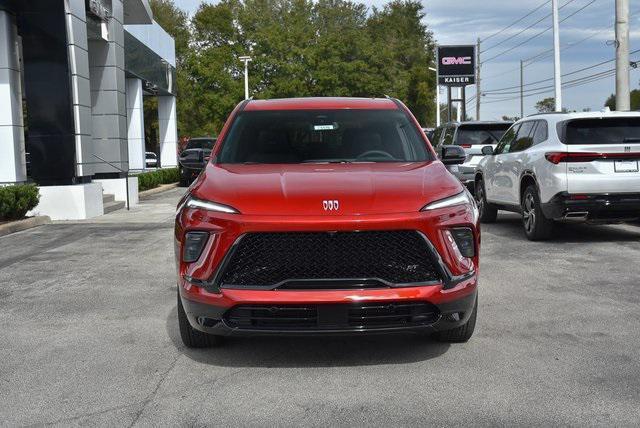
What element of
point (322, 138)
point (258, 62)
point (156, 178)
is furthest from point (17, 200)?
point (258, 62)

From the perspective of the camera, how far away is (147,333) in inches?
208

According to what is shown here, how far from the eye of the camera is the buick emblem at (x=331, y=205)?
13.2 feet

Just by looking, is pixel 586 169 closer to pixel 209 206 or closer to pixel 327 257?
pixel 327 257

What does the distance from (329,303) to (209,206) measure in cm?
93

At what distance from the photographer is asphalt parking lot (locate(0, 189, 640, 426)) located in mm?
3688

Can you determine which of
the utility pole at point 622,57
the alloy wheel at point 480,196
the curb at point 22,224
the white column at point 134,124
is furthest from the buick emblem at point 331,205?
the white column at point 134,124

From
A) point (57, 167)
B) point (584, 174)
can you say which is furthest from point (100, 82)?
point (584, 174)

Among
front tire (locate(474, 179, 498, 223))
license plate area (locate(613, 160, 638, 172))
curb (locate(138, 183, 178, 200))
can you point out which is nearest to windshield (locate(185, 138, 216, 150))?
curb (locate(138, 183, 178, 200))

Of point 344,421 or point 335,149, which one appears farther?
point 335,149

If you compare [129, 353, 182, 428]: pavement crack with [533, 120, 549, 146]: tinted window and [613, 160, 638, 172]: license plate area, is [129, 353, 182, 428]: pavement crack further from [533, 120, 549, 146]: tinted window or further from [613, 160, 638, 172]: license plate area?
[533, 120, 549, 146]: tinted window

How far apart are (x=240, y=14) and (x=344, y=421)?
2184 inches

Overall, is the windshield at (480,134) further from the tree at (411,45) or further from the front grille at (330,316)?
the tree at (411,45)

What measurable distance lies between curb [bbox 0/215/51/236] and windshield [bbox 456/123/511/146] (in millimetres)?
8611

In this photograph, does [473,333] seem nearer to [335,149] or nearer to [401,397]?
[401,397]
